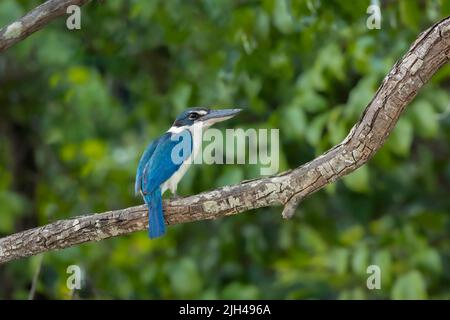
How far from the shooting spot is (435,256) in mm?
6102

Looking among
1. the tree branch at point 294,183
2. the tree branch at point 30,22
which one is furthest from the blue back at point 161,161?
the tree branch at point 30,22

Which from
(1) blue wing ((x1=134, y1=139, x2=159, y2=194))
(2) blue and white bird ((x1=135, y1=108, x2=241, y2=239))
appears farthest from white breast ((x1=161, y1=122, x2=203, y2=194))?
(1) blue wing ((x1=134, y1=139, x2=159, y2=194))

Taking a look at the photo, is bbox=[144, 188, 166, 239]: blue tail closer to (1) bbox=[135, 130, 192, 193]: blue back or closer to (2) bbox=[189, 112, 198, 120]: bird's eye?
(1) bbox=[135, 130, 192, 193]: blue back

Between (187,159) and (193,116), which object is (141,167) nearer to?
(187,159)

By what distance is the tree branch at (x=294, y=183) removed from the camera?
11.7 feet

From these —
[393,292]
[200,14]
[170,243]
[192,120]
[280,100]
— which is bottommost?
[393,292]

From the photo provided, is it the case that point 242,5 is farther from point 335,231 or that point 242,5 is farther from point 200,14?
point 335,231

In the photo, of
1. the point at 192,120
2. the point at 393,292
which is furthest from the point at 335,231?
the point at 192,120

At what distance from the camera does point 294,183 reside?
12.3ft

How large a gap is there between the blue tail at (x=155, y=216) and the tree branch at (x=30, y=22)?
0.80 meters

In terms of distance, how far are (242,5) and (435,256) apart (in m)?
1.95

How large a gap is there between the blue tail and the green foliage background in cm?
135

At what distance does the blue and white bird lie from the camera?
412 cm

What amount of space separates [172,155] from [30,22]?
0.89 metres
